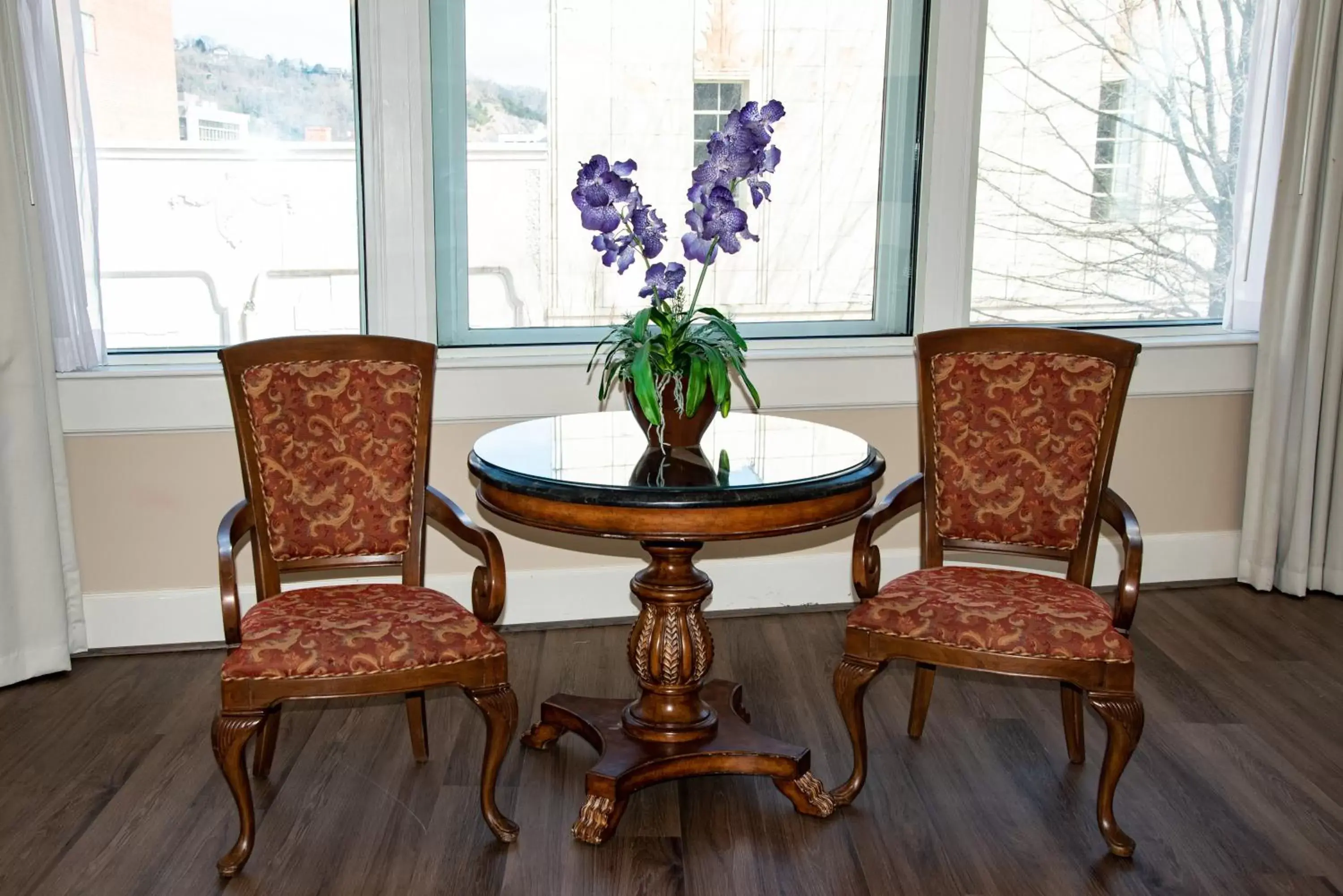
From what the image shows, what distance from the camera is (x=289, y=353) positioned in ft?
8.98

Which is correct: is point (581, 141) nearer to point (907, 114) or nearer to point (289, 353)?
point (907, 114)

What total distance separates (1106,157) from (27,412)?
3.21m

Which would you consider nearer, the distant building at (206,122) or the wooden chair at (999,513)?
the wooden chair at (999,513)

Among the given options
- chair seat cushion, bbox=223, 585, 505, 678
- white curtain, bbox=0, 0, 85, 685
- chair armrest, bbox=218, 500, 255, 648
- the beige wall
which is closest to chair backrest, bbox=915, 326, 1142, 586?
the beige wall

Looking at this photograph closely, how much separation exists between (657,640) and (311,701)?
40.4 inches

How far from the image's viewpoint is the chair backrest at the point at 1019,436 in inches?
111

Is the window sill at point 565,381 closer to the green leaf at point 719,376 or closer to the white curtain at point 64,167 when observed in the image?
the white curtain at point 64,167

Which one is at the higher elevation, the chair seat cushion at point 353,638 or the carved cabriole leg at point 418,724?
the chair seat cushion at point 353,638

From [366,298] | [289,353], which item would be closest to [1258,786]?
[289,353]

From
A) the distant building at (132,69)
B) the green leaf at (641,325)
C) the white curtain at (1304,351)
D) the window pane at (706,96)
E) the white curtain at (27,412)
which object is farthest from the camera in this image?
the white curtain at (1304,351)

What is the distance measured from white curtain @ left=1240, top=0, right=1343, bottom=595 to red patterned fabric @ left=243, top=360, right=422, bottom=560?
2.71m

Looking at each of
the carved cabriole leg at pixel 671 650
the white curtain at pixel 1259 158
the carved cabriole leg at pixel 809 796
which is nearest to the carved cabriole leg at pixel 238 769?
the carved cabriole leg at pixel 671 650

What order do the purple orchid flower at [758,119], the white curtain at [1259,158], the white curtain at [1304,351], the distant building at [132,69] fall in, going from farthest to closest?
the white curtain at [1259,158]
the white curtain at [1304,351]
the distant building at [132,69]
the purple orchid flower at [758,119]

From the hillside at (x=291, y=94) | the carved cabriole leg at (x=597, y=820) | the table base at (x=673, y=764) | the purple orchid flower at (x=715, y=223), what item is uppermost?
the hillside at (x=291, y=94)
